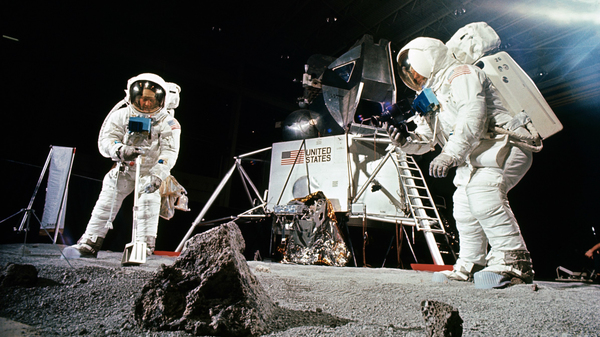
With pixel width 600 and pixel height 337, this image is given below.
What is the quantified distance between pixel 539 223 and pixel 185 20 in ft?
31.4

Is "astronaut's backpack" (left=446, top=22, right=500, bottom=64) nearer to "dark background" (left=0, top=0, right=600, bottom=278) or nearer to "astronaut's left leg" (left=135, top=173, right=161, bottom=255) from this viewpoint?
"astronaut's left leg" (left=135, top=173, right=161, bottom=255)

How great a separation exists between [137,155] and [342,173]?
10.3 ft

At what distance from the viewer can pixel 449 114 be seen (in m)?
2.31

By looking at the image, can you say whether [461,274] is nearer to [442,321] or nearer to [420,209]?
[442,321]

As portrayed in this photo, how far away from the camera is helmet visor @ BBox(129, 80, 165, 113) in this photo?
2805 mm

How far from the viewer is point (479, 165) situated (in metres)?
2.09

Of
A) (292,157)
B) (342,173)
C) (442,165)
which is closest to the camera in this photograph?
(442,165)

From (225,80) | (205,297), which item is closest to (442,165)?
(205,297)

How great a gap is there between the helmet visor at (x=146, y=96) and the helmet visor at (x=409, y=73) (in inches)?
87.4

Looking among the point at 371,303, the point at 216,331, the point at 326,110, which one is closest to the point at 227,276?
the point at 216,331

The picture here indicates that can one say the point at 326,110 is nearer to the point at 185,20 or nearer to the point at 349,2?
the point at 349,2

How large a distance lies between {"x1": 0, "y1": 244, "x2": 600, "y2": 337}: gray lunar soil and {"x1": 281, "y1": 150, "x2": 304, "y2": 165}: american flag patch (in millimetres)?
3810

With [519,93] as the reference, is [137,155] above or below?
below

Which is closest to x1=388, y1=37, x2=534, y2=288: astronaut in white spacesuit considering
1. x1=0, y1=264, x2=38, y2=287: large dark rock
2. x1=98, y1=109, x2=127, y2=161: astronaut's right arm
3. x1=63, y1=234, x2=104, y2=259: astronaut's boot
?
x1=0, y1=264, x2=38, y2=287: large dark rock
